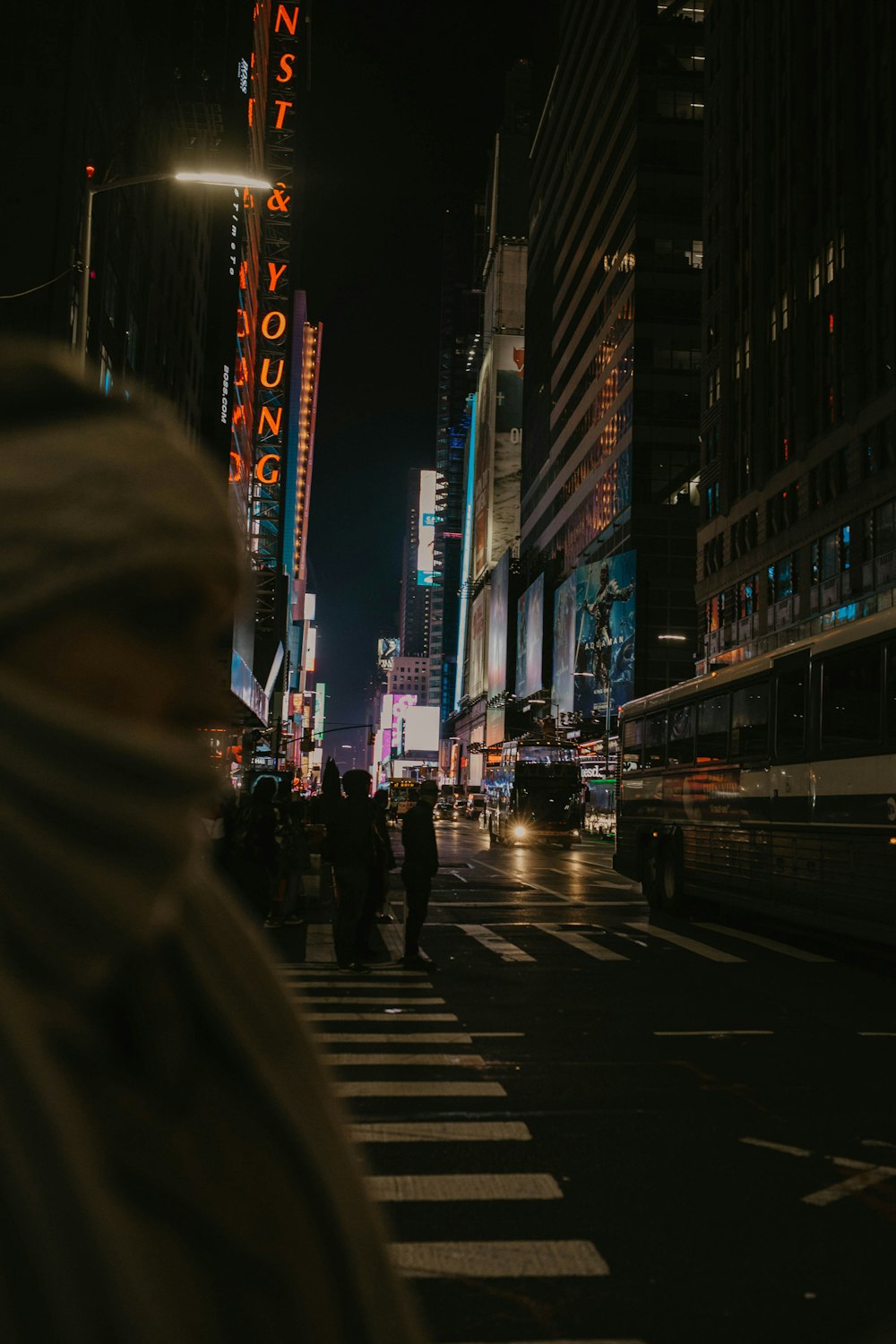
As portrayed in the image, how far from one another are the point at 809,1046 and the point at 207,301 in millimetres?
52088

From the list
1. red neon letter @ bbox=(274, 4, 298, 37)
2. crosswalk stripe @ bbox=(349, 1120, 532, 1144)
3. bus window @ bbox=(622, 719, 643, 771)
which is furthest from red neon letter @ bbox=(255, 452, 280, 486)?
crosswalk stripe @ bbox=(349, 1120, 532, 1144)

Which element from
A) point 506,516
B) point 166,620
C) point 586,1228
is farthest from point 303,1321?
point 506,516

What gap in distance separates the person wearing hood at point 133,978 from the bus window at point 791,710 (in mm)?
14014

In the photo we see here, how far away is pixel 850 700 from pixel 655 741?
742 cm

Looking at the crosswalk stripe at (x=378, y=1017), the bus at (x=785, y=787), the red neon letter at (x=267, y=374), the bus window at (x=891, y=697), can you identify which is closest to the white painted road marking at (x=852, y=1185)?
the crosswalk stripe at (x=378, y=1017)

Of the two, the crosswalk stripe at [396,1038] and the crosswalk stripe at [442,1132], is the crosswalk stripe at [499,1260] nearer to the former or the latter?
the crosswalk stripe at [442,1132]

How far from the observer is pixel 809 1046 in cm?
850

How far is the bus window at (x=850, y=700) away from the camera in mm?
12375

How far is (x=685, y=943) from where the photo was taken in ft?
49.8

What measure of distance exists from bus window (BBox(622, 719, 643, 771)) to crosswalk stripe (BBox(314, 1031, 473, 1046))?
12.7 meters

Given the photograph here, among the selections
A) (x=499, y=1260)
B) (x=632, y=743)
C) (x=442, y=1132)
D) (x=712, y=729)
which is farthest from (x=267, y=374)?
(x=499, y=1260)

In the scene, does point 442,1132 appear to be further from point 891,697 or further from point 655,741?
point 655,741

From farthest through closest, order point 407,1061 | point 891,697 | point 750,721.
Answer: point 750,721 → point 891,697 → point 407,1061

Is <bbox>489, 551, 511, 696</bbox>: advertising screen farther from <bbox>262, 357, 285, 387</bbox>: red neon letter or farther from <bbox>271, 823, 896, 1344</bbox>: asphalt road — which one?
<bbox>271, 823, 896, 1344</bbox>: asphalt road
